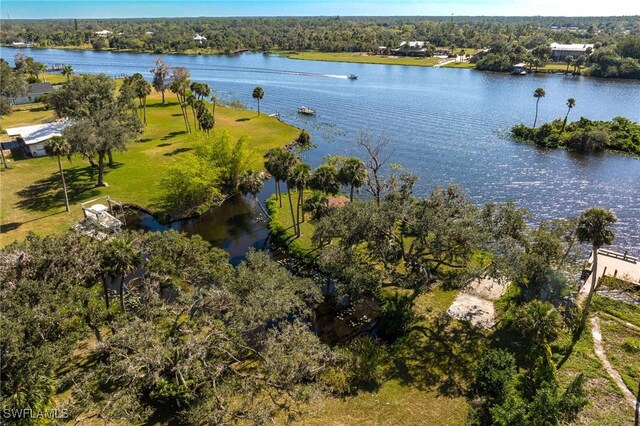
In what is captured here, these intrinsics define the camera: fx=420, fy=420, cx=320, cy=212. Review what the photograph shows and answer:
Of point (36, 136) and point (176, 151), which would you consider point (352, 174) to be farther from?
point (36, 136)

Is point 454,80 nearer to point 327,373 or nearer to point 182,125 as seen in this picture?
point 182,125

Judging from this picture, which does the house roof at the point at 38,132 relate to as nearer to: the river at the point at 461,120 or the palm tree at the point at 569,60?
the river at the point at 461,120

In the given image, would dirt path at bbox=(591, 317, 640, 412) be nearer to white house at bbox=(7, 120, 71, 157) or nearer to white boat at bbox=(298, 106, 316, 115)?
white house at bbox=(7, 120, 71, 157)

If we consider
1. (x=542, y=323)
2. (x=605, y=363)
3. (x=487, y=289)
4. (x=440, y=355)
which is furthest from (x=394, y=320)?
(x=605, y=363)

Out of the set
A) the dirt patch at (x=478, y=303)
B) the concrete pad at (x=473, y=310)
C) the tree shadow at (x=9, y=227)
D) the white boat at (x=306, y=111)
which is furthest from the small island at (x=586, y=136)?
the tree shadow at (x=9, y=227)

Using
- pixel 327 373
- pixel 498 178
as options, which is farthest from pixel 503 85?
pixel 327 373

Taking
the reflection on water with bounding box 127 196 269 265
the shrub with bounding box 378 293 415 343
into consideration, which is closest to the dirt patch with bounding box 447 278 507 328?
the shrub with bounding box 378 293 415 343
